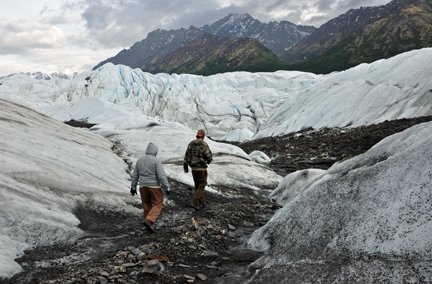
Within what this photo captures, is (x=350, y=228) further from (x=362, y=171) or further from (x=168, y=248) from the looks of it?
(x=168, y=248)

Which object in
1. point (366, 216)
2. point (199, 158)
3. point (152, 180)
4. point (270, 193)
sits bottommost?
point (270, 193)

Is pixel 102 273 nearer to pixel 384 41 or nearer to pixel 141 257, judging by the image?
pixel 141 257

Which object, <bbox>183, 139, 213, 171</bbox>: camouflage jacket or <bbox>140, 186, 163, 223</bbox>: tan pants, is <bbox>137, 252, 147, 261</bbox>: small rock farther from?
<bbox>183, 139, 213, 171</bbox>: camouflage jacket

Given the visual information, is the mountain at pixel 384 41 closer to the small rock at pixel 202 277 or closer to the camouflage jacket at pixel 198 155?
the camouflage jacket at pixel 198 155

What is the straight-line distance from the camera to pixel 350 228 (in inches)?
161

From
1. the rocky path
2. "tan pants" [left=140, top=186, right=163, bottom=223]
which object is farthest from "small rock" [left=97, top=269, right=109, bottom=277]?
"tan pants" [left=140, top=186, right=163, bottom=223]

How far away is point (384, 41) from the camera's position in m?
163

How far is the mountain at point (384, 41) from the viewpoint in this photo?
15250 cm

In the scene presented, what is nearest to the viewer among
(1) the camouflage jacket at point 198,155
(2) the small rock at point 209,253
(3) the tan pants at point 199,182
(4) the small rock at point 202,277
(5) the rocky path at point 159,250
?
(5) the rocky path at point 159,250

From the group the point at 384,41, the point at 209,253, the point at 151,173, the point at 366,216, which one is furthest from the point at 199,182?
the point at 384,41

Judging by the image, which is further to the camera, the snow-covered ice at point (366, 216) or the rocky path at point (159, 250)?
the rocky path at point (159, 250)

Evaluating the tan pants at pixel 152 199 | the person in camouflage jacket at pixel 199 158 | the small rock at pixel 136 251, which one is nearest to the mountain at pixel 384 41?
the person in camouflage jacket at pixel 199 158

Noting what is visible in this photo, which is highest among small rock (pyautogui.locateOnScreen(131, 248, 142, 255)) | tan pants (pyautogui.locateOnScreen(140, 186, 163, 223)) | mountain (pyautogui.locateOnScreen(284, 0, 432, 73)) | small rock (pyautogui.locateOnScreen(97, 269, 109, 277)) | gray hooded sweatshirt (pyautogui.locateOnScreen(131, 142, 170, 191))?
mountain (pyautogui.locateOnScreen(284, 0, 432, 73))

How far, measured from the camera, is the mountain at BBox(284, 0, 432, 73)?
6004 inches
